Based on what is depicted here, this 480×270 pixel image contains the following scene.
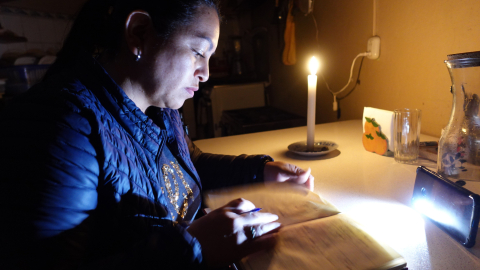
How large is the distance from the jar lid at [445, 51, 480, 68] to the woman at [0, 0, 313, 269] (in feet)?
1.52

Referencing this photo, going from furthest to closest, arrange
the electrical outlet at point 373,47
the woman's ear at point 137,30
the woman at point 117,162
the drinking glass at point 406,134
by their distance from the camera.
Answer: the electrical outlet at point 373,47
the drinking glass at point 406,134
the woman's ear at point 137,30
the woman at point 117,162

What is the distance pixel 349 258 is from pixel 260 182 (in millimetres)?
436

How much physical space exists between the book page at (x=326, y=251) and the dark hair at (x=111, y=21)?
0.51 metres

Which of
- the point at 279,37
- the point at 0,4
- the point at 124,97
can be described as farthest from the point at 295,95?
the point at 0,4

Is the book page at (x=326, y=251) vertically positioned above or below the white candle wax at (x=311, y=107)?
below

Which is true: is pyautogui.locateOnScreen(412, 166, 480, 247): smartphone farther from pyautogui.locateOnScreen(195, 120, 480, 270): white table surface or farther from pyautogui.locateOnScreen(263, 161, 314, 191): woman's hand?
pyautogui.locateOnScreen(263, 161, 314, 191): woman's hand

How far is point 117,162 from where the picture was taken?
1.80 feet

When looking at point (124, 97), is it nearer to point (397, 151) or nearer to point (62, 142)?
point (62, 142)

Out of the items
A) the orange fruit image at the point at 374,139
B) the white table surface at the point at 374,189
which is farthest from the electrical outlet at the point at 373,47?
the orange fruit image at the point at 374,139

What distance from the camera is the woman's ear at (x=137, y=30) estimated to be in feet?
2.17

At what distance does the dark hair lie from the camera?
2.21 feet

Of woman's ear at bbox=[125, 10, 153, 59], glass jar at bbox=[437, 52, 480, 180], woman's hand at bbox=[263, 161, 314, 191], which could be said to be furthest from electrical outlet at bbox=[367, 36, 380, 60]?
woman's ear at bbox=[125, 10, 153, 59]

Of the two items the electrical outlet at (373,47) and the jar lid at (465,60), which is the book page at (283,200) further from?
the electrical outlet at (373,47)

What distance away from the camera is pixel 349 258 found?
47 cm
